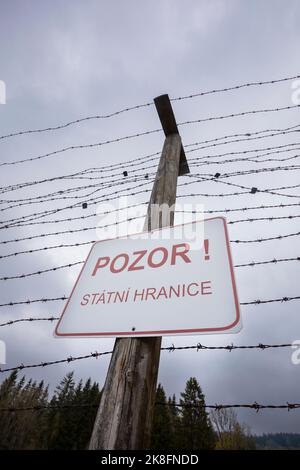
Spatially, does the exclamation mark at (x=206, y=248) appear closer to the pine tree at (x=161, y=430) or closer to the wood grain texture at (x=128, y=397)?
the wood grain texture at (x=128, y=397)

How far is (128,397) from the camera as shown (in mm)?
1311

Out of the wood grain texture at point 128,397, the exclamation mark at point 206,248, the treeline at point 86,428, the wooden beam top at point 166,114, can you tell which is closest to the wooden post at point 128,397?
the wood grain texture at point 128,397

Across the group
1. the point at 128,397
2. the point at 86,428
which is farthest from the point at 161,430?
the point at 128,397

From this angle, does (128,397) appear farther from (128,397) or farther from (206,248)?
(206,248)

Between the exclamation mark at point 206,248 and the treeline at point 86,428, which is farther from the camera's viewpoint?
the treeline at point 86,428

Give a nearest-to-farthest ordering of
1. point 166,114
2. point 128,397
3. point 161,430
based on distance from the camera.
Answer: point 128,397 < point 166,114 < point 161,430

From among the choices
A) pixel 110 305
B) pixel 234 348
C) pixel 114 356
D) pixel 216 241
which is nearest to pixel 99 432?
pixel 114 356

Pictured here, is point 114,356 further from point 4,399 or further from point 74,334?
point 4,399

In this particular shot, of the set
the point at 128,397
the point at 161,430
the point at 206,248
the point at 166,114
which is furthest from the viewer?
the point at 161,430

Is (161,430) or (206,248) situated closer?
(206,248)

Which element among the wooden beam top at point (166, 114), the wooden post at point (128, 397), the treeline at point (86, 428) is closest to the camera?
the wooden post at point (128, 397)

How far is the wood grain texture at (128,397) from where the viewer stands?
1200mm

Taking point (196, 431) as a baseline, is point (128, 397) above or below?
below
